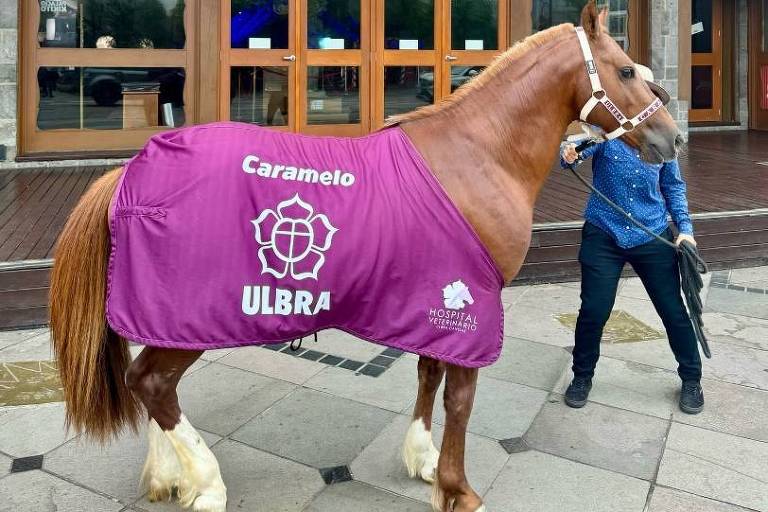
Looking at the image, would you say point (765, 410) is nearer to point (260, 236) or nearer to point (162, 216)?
point (260, 236)

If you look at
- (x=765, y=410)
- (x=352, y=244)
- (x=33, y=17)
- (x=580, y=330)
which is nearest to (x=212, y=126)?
(x=352, y=244)

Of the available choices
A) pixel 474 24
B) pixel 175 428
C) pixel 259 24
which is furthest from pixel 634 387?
pixel 474 24

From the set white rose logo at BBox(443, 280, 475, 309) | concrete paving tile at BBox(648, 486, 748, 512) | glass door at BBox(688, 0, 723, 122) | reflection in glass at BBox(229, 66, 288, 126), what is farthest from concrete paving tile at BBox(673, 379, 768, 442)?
glass door at BBox(688, 0, 723, 122)

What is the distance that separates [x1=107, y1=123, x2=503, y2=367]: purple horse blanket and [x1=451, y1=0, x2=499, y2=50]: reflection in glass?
821cm

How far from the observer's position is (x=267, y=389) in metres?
4.26

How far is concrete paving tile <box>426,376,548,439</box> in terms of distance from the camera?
3.77 metres

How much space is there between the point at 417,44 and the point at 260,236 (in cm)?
817

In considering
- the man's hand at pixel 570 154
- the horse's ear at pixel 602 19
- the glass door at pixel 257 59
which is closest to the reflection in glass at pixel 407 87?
the glass door at pixel 257 59

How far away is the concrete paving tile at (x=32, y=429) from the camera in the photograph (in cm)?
347

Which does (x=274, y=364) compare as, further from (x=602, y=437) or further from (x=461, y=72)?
(x=461, y=72)

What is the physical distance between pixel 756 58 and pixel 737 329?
11.1m

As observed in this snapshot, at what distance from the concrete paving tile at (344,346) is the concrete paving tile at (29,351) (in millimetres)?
1735

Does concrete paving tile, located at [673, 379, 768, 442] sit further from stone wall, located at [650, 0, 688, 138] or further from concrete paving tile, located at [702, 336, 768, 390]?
stone wall, located at [650, 0, 688, 138]

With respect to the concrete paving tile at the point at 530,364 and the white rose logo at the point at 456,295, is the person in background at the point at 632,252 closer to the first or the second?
the concrete paving tile at the point at 530,364
